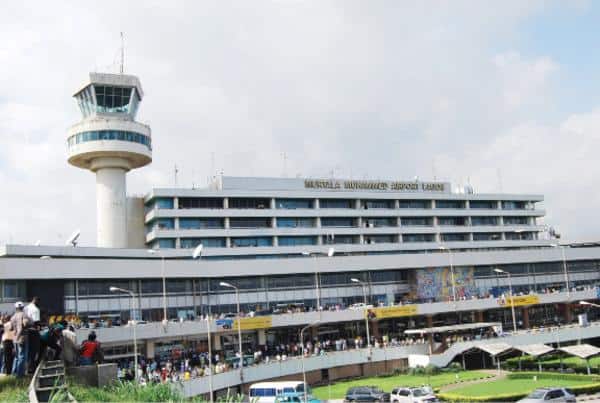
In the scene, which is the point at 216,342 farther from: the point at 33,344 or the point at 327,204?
the point at 33,344

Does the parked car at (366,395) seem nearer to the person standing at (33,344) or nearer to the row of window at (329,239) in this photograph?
the person standing at (33,344)

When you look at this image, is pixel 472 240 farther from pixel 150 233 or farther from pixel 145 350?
pixel 145 350

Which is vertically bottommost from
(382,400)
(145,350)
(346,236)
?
(382,400)

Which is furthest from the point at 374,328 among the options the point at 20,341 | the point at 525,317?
the point at 20,341

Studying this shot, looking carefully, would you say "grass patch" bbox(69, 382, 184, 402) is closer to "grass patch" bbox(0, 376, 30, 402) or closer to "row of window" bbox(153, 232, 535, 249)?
"grass patch" bbox(0, 376, 30, 402)

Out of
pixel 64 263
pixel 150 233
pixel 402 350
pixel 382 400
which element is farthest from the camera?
pixel 150 233

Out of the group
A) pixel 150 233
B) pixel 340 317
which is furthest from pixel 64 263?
pixel 340 317

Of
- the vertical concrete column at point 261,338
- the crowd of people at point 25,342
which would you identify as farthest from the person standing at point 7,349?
the vertical concrete column at point 261,338

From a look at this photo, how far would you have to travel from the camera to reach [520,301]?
78.8 metres

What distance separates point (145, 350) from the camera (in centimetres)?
5922

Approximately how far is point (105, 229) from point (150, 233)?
619 cm

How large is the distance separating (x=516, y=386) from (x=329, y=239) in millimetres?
39011

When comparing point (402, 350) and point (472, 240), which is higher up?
point (472, 240)

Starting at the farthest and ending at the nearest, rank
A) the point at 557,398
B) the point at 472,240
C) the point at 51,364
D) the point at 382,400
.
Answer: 1. the point at 472,240
2. the point at 382,400
3. the point at 557,398
4. the point at 51,364
